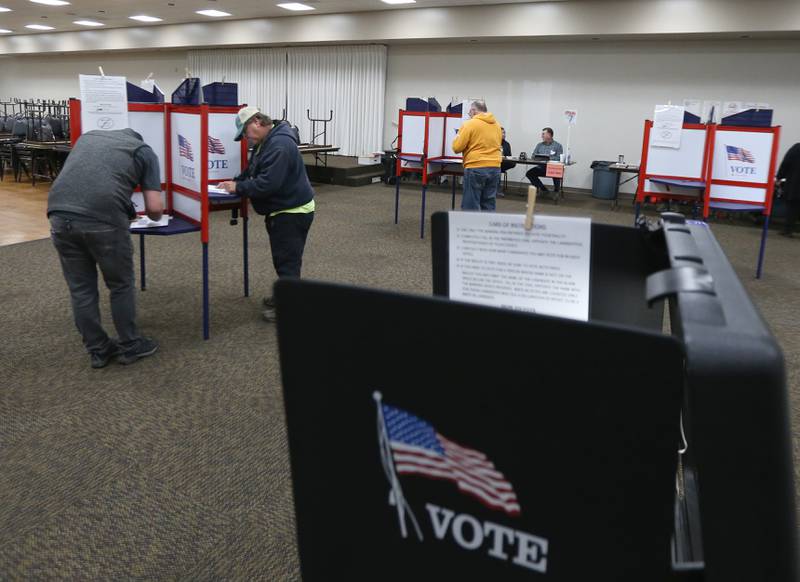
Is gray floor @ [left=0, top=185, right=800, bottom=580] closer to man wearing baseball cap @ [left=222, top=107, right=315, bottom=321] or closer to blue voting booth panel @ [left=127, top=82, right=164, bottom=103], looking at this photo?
man wearing baseball cap @ [left=222, top=107, right=315, bottom=321]

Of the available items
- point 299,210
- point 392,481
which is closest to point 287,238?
point 299,210

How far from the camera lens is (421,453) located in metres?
0.56

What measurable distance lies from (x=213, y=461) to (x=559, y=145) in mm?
8700

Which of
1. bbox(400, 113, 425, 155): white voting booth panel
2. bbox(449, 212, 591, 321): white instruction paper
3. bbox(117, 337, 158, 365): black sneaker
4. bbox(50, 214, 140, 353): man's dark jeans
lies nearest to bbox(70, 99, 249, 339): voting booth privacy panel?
bbox(117, 337, 158, 365): black sneaker

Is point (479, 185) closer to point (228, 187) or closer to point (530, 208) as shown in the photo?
point (228, 187)

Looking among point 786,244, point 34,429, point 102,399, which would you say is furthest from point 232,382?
point 786,244

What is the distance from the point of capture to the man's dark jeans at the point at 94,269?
2768 mm

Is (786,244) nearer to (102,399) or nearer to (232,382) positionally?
(232,382)

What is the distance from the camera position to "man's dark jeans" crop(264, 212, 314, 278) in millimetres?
3539

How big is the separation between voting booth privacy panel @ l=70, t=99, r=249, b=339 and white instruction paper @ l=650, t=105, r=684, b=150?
136 inches

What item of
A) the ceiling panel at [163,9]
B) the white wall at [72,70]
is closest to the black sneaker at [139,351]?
the ceiling panel at [163,9]

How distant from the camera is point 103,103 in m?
3.37

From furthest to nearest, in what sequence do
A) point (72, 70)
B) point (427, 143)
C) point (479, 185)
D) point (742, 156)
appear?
point (72, 70) → point (427, 143) → point (479, 185) → point (742, 156)

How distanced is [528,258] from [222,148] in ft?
10.8
